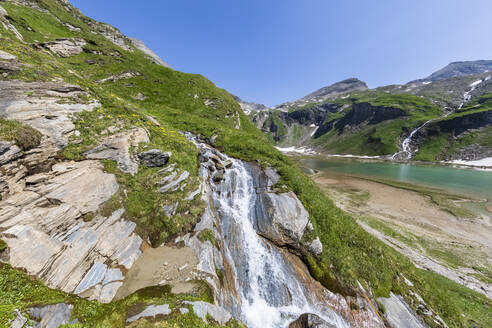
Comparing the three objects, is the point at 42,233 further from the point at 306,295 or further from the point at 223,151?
the point at 223,151

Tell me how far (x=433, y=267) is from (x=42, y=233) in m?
35.2

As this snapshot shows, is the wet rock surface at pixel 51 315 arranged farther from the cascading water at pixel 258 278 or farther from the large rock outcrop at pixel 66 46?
the large rock outcrop at pixel 66 46

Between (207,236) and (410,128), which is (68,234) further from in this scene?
(410,128)

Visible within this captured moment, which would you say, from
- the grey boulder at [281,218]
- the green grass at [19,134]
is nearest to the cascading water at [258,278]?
the grey boulder at [281,218]

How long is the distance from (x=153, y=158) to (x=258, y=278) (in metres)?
13.6

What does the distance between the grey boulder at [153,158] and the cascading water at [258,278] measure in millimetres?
6213

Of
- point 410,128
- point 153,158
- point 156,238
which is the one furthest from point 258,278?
point 410,128

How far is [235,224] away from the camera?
14680mm

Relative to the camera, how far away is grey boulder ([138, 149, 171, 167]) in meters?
14.6

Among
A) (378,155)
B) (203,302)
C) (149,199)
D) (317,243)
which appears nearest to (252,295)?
(203,302)

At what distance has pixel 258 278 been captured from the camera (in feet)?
39.3

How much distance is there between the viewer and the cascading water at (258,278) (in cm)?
1045

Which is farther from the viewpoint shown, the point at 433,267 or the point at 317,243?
the point at 433,267

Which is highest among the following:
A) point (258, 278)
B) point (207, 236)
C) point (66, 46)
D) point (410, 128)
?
point (66, 46)
